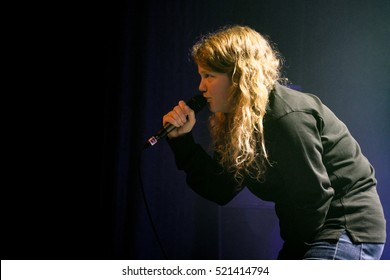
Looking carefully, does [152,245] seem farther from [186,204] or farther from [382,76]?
[382,76]

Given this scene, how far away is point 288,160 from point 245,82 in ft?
0.92

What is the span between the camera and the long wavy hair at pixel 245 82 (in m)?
1.27

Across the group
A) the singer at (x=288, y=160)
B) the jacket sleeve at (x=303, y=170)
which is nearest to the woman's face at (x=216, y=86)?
the singer at (x=288, y=160)

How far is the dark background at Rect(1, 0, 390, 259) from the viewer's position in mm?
1960

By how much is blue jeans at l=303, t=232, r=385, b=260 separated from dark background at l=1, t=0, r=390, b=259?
3.15 ft

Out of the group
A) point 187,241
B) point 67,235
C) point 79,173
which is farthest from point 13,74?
point 187,241

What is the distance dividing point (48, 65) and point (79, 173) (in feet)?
1.67

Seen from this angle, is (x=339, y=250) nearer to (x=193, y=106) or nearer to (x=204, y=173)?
(x=204, y=173)

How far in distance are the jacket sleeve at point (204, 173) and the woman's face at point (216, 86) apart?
20 cm

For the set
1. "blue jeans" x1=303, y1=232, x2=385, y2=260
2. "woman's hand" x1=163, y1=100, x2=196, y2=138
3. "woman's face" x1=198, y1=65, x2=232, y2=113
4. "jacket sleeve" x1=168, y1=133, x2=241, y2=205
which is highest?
"woman's face" x1=198, y1=65, x2=232, y2=113

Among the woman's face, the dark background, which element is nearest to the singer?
the woman's face

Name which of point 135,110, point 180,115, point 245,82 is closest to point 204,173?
point 180,115

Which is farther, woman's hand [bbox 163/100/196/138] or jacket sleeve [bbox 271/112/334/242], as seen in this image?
woman's hand [bbox 163/100/196/138]

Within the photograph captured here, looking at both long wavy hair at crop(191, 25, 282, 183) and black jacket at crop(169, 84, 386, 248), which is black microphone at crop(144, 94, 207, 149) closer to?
long wavy hair at crop(191, 25, 282, 183)
